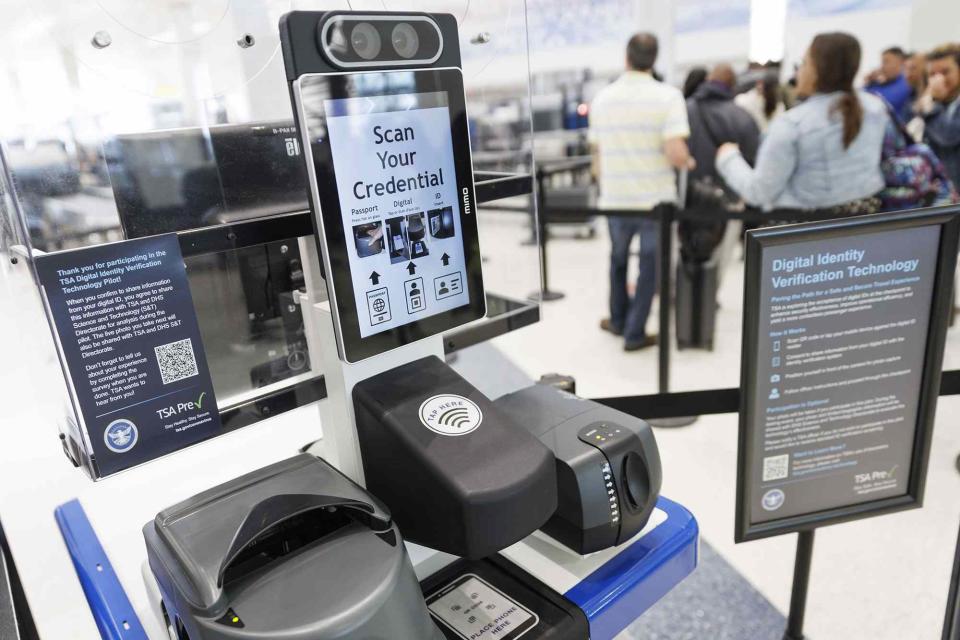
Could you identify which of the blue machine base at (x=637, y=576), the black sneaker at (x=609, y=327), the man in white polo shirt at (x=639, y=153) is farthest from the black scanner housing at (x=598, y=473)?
the black sneaker at (x=609, y=327)

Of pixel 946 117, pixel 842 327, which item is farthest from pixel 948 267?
pixel 946 117

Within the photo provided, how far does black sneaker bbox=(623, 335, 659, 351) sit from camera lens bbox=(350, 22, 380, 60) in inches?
114

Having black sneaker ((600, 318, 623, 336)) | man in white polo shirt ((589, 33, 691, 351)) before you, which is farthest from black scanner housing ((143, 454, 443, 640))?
black sneaker ((600, 318, 623, 336))

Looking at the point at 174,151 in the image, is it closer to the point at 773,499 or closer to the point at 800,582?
the point at 773,499

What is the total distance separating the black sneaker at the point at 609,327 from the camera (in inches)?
143

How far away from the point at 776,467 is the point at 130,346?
0.91 m

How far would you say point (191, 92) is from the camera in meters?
1.02

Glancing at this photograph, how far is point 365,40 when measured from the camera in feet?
2.25

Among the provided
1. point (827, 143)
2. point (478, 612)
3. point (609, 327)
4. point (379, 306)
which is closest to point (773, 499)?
point (478, 612)

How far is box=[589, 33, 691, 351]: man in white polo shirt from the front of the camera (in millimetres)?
3023

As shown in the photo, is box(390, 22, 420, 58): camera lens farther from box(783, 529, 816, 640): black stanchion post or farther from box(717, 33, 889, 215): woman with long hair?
box(717, 33, 889, 215): woman with long hair

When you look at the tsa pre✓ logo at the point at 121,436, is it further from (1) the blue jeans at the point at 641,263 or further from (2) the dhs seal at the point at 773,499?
(1) the blue jeans at the point at 641,263

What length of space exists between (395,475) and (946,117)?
12.5 ft

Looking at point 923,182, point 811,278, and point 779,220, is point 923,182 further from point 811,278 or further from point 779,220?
point 811,278
